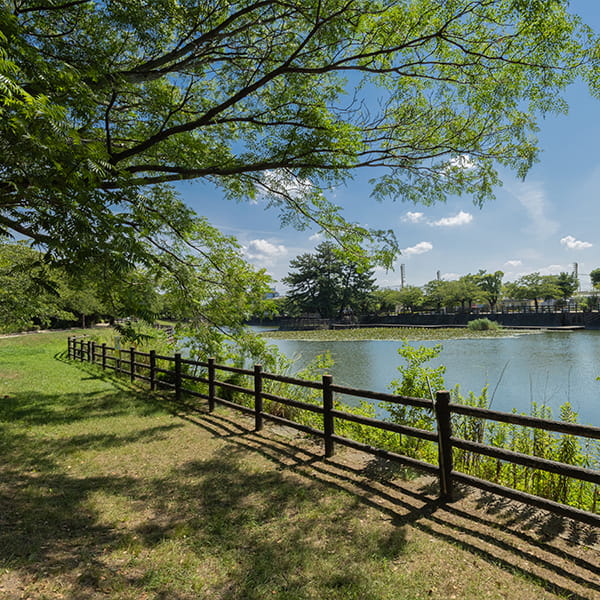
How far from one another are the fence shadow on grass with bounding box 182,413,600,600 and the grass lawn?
14mm

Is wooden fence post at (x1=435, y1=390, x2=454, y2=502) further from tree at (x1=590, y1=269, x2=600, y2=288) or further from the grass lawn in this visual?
tree at (x1=590, y1=269, x2=600, y2=288)

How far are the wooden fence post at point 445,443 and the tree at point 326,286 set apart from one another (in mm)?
65302

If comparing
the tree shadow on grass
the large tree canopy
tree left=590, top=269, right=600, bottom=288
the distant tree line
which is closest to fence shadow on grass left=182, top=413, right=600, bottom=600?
the tree shadow on grass

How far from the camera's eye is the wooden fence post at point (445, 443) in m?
4.33

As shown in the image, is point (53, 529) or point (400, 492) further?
point (400, 492)

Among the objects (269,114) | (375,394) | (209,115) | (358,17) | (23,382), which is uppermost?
(358,17)

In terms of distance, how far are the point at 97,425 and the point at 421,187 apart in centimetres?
823

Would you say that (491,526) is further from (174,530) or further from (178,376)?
(178,376)

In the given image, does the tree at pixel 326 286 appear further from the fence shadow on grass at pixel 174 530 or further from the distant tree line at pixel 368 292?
the fence shadow on grass at pixel 174 530

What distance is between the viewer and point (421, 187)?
739cm

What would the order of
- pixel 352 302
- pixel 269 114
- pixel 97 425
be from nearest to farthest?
pixel 269 114, pixel 97 425, pixel 352 302

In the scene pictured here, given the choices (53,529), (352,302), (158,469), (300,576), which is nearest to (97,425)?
(158,469)

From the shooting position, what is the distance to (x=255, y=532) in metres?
3.82

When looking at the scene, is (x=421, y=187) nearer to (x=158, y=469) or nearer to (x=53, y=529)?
(x=158, y=469)
